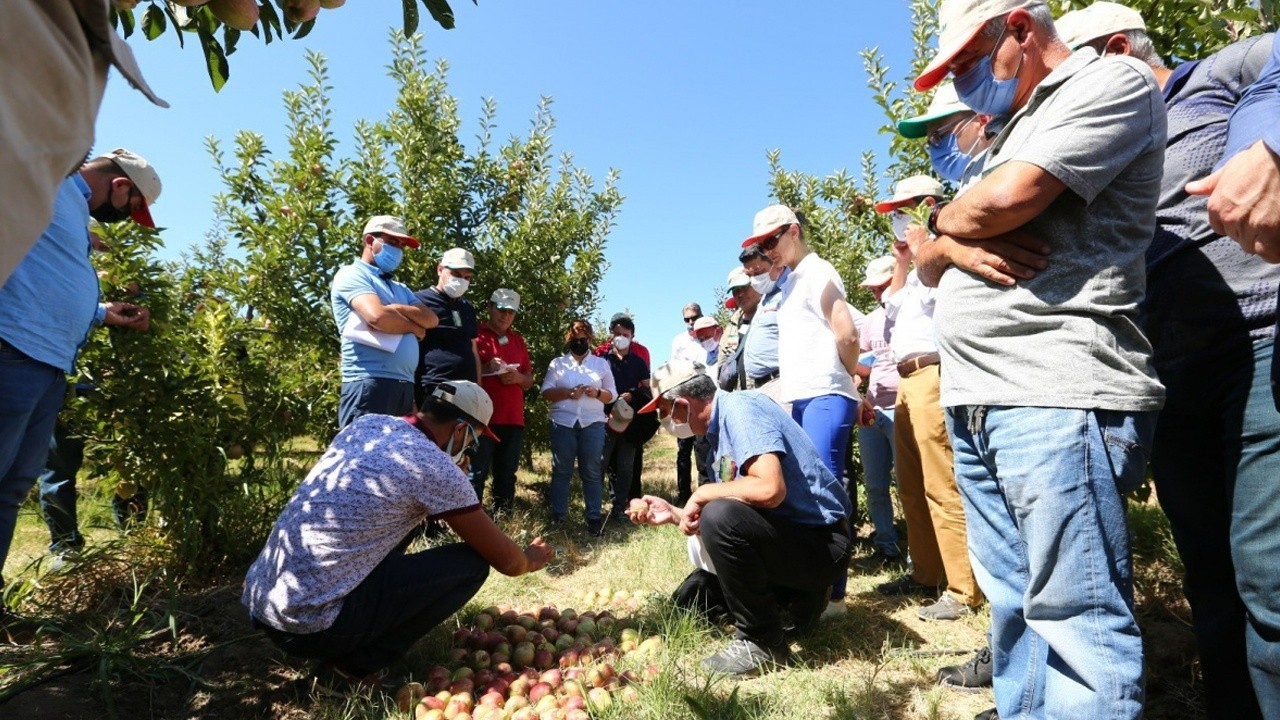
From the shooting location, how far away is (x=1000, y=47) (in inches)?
67.6

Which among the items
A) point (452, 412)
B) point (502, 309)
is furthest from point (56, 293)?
point (502, 309)

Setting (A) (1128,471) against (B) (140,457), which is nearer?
(A) (1128,471)

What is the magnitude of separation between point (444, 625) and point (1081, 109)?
10.3 feet

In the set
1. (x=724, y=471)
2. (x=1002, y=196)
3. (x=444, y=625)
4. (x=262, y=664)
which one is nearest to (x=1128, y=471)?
(x=1002, y=196)

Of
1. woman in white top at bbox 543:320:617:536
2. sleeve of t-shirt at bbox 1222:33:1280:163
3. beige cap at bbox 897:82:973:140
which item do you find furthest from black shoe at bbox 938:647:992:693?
woman in white top at bbox 543:320:617:536

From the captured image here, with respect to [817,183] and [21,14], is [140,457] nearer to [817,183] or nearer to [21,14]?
[21,14]

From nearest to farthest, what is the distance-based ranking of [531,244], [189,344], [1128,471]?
[1128,471] → [189,344] → [531,244]

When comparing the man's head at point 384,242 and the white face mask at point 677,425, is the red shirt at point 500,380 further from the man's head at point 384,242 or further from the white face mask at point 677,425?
the white face mask at point 677,425

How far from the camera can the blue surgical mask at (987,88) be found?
1752 mm

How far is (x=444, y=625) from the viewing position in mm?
3182

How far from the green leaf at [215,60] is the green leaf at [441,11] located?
2.06ft

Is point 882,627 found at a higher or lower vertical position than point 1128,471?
lower

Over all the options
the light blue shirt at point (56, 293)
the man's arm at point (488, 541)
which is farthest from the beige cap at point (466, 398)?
the light blue shirt at point (56, 293)

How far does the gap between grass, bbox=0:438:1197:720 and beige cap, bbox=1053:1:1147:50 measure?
2131mm
